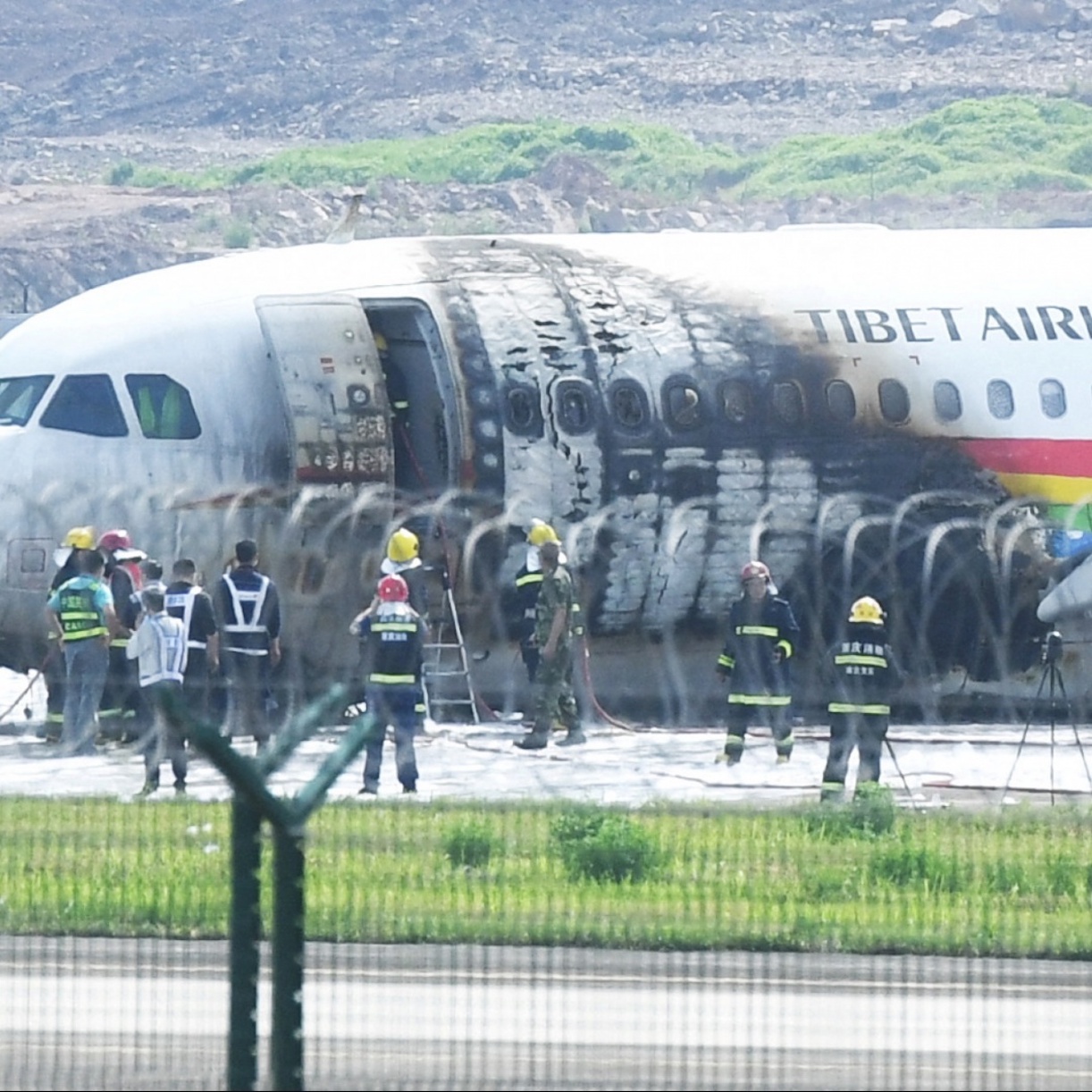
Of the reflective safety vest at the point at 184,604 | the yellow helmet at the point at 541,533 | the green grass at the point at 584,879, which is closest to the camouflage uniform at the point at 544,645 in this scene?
the yellow helmet at the point at 541,533

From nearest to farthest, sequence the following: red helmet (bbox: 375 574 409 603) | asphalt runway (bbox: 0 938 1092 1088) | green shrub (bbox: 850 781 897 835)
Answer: asphalt runway (bbox: 0 938 1092 1088) → green shrub (bbox: 850 781 897 835) → red helmet (bbox: 375 574 409 603)

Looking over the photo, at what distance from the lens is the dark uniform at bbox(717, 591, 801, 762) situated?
88.3 ft

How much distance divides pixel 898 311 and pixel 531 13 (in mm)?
152626

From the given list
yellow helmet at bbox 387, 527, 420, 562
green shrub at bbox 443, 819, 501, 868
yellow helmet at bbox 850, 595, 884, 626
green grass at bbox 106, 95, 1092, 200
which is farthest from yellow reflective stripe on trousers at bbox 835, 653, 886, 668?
green grass at bbox 106, 95, 1092, 200

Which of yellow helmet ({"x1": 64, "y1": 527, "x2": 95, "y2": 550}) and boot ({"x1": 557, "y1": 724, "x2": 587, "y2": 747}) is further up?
yellow helmet ({"x1": 64, "y1": 527, "x2": 95, "y2": 550})

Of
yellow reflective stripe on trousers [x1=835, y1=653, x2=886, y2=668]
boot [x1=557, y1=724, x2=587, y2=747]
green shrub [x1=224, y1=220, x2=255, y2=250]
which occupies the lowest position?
green shrub [x1=224, y1=220, x2=255, y2=250]

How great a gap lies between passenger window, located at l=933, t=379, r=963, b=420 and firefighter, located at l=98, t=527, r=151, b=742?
24.4 ft

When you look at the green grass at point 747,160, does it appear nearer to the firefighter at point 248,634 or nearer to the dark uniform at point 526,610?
the dark uniform at point 526,610

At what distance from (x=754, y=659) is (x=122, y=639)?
5.61 metres

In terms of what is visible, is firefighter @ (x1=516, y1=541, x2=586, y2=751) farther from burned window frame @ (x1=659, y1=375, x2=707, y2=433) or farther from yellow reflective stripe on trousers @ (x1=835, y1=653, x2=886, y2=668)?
yellow reflective stripe on trousers @ (x1=835, y1=653, x2=886, y2=668)

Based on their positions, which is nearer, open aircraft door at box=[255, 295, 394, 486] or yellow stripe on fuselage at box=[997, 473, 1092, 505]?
open aircraft door at box=[255, 295, 394, 486]

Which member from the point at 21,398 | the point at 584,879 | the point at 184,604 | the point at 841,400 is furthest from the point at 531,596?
the point at 584,879

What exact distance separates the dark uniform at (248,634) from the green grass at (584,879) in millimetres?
4083

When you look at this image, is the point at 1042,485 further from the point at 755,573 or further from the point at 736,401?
the point at 755,573
